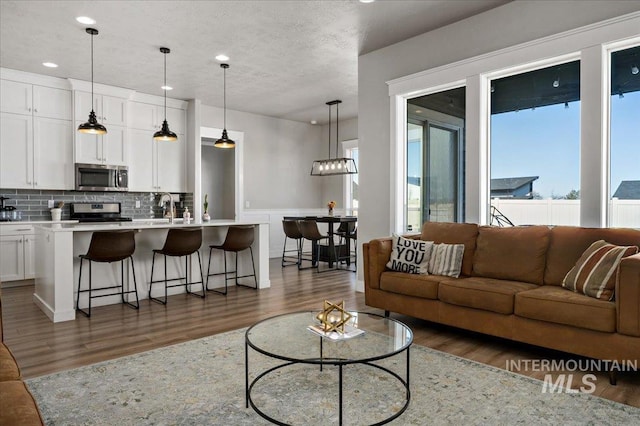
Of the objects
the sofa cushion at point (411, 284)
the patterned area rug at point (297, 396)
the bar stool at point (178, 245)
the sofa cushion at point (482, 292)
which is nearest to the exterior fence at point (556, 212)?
the sofa cushion at point (482, 292)

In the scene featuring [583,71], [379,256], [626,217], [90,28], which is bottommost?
[379,256]

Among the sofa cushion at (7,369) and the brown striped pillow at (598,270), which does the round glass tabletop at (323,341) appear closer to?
the sofa cushion at (7,369)

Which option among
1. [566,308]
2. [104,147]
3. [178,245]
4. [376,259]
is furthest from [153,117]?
[566,308]

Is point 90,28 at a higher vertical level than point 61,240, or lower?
higher

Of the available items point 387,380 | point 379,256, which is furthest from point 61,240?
point 387,380

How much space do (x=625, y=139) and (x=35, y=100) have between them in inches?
279

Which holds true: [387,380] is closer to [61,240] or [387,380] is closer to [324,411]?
[324,411]

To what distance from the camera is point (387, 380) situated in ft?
8.71

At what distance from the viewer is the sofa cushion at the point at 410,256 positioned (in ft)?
12.6

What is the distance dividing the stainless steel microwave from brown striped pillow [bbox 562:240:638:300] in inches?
248

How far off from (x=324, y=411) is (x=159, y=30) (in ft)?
13.6

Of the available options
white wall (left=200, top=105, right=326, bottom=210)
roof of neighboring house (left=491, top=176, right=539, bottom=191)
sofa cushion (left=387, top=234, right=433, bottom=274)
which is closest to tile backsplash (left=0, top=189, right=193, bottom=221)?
white wall (left=200, top=105, right=326, bottom=210)

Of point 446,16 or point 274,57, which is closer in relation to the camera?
point 446,16

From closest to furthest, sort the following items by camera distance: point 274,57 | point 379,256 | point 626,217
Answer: point 626,217 < point 379,256 < point 274,57
